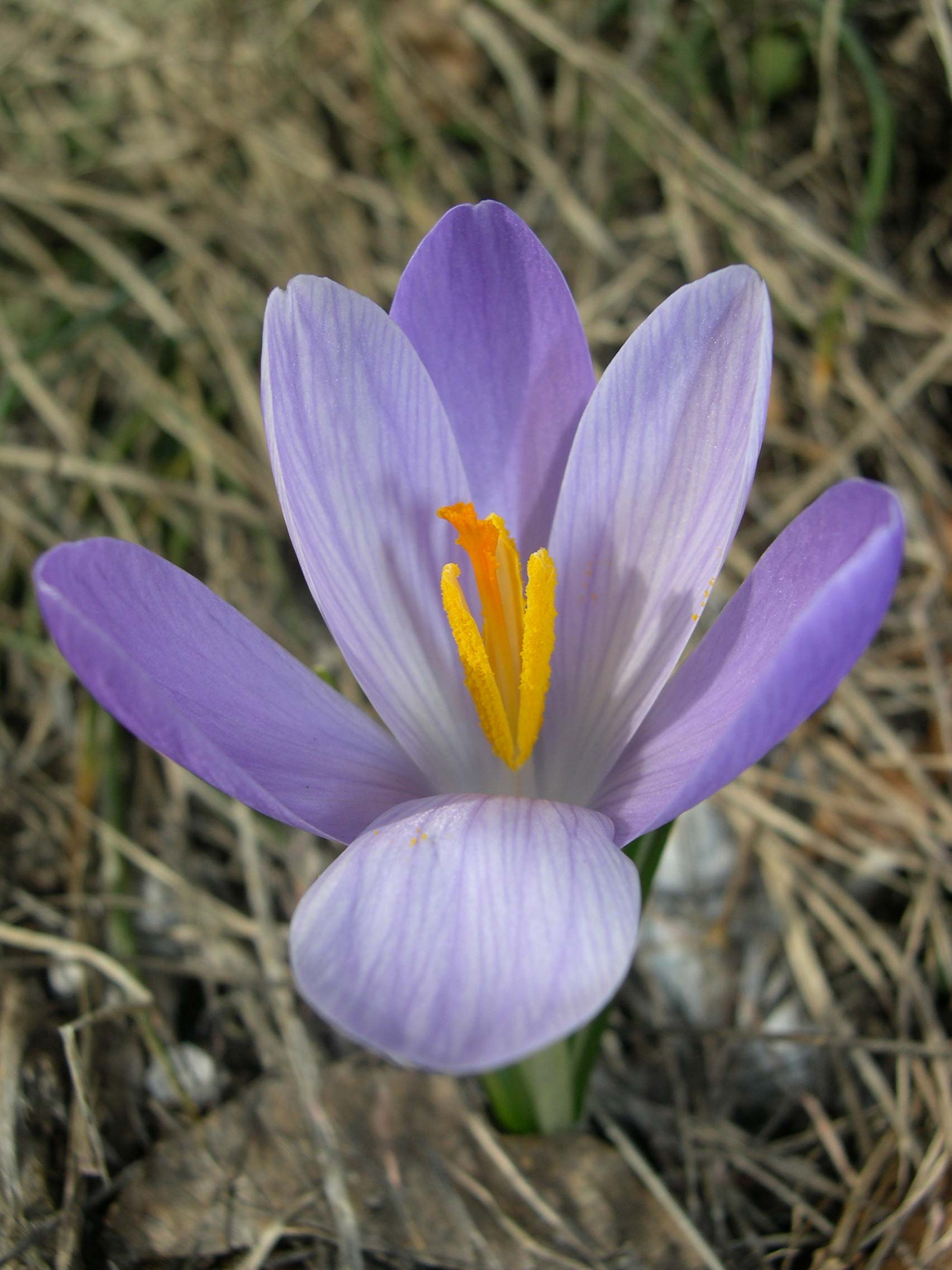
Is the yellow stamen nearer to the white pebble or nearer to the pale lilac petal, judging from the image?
the pale lilac petal

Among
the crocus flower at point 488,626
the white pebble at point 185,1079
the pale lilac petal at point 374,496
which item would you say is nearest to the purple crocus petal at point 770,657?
the crocus flower at point 488,626

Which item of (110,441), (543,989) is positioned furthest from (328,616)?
(110,441)

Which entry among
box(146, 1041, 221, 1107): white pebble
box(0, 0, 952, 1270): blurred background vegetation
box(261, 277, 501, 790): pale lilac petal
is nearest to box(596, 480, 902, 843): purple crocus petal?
box(261, 277, 501, 790): pale lilac petal

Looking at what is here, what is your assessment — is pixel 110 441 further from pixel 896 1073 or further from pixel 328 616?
pixel 896 1073

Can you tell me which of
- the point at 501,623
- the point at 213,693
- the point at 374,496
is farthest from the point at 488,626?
the point at 213,693

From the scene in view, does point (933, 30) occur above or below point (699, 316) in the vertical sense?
above

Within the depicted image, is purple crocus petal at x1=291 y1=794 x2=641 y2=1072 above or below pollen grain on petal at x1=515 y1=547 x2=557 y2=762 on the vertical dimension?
below

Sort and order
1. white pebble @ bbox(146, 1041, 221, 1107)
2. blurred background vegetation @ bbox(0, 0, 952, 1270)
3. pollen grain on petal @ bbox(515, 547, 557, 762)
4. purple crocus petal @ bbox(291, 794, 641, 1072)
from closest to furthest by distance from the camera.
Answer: purple crocus petal @ bbox(291, 794, 641, 1072) < pollen grain on petal @ bbox(515, 547, 557, 762) < blurred background vegetation @ bbox(0, 0, 952, 1270) < white pebble @ bbox(146, 1041, 221, 1107)

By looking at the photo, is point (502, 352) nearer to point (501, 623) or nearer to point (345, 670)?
point (501, 623)

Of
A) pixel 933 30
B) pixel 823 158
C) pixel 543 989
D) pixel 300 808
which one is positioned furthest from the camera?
pixel 823 158
